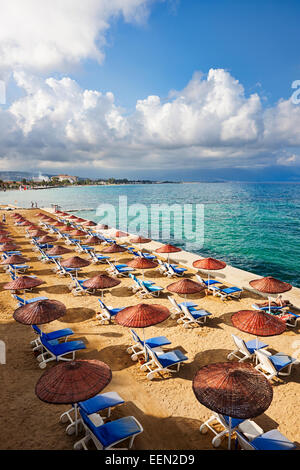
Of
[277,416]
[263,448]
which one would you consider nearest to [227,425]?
[263,448]

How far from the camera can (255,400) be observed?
4207 millimetres

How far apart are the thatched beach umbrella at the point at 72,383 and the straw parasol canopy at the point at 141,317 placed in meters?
1.92

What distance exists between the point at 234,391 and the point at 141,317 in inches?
118

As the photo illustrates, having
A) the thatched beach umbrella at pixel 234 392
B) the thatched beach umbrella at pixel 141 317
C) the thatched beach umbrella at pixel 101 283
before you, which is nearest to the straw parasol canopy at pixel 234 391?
the thatched beach umbrella at pixel 234 392

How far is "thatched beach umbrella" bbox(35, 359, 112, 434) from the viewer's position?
424cm

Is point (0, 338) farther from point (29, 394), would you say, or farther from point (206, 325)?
point (206, 325)

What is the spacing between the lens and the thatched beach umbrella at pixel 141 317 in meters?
6.71

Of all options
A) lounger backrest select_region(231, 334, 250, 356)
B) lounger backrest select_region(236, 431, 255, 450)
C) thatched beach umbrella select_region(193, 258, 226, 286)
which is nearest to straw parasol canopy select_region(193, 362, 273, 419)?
lounger backrest select_region(236, 431, 255, 450)

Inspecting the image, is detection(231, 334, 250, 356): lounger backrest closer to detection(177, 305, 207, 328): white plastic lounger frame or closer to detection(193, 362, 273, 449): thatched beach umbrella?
detection(177, 305, 207, 328): white plastic lounger frame

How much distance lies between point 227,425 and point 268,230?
3554 centimetres

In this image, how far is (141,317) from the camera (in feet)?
22.4

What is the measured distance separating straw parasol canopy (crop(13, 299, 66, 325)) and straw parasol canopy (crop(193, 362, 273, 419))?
436 centimetres

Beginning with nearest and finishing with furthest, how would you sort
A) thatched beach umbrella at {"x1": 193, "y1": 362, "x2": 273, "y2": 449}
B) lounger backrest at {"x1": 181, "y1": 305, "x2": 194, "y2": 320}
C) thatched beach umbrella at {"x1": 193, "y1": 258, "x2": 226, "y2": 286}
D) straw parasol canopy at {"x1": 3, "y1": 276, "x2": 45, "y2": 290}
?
thatched beach umbrella at {"x1": 193, "y1": 362, "x2": 273, "y2": 449} → lounger backrest at {"x1": 181, "y1": 305, "x2": 194, "y2": 320} → straw parasol canopy at {"x1": 3, "y1": 276, "x2": 45, "y2": 290} → thatched beach umbrella at {"x1": 193, "y1": 258, "x2": 226, "y2": 286}

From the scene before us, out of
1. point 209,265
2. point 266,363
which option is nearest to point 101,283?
point 209,265
